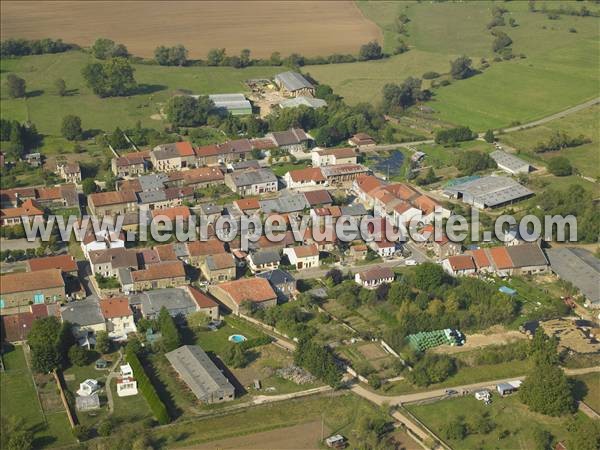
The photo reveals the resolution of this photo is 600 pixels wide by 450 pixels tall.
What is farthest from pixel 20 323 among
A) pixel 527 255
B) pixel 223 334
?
pixel 527 255

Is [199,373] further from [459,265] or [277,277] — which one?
[459,265]

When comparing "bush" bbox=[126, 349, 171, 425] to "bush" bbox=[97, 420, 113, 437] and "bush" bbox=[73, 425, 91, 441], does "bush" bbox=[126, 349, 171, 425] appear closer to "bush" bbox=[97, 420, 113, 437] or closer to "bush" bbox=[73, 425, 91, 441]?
"bush" bbox=[97, 420, 113, 437]

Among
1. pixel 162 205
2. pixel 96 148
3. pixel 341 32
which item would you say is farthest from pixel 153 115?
pixel 341 32

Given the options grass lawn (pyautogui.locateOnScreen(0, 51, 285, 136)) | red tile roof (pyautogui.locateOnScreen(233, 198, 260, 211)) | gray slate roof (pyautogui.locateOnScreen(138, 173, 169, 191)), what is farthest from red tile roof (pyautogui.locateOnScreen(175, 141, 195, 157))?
red tile roof (pyautogui.locateOnScreen(233, 198, 260, 211))

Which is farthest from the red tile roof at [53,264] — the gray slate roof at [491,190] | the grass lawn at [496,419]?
the gray slate roof at [491,190]

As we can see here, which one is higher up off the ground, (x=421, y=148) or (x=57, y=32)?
(x=57, y=32)

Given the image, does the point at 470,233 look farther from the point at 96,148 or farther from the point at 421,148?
the point at 96,148

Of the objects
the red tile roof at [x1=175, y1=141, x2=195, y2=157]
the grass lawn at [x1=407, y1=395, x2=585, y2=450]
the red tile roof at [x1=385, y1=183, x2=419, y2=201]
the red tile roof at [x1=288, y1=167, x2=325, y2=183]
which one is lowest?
the grass lawn at [x1=407, y1=395, x2=585, y2=450]

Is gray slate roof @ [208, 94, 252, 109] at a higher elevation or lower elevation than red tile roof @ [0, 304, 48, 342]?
higher
